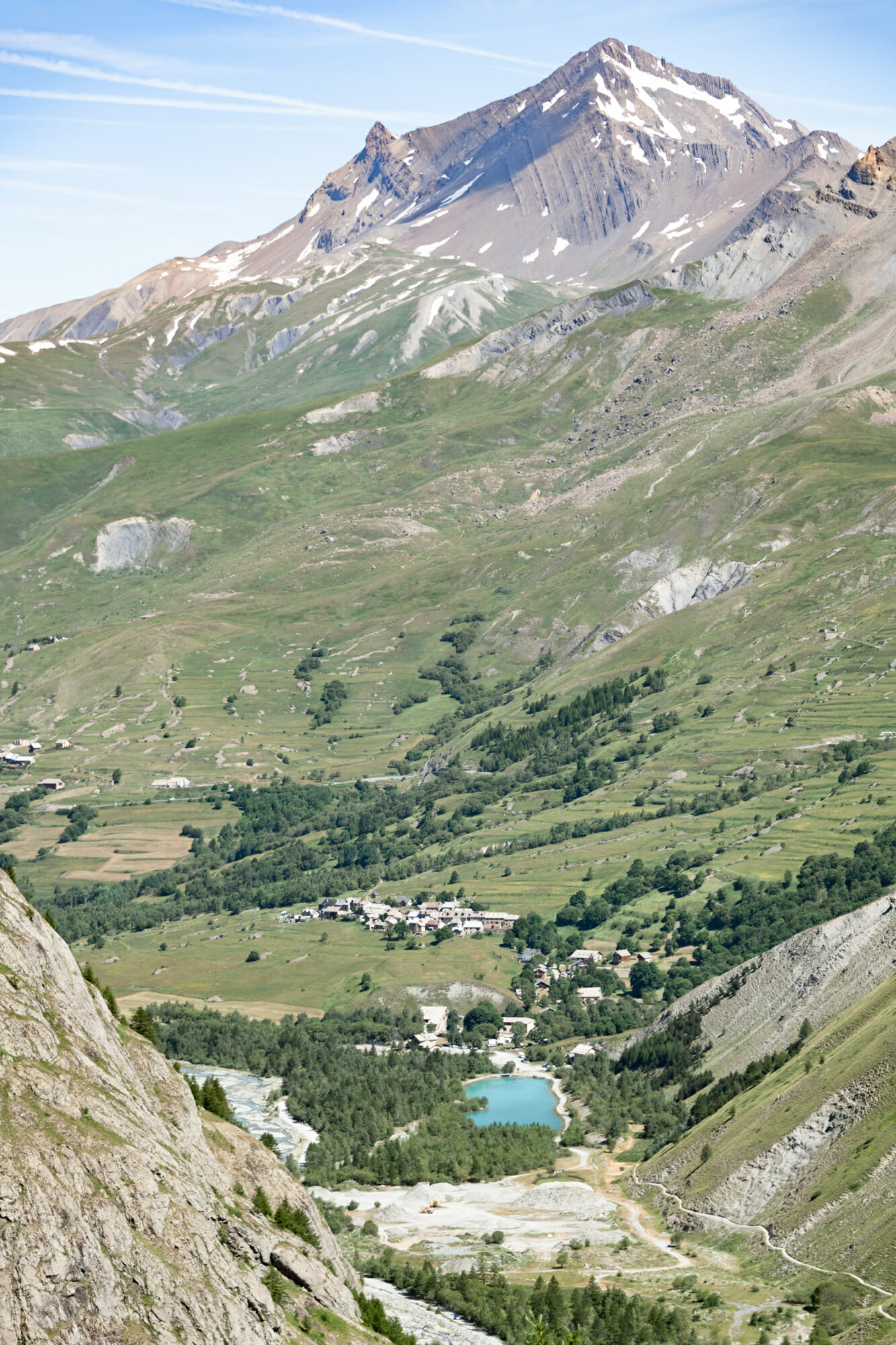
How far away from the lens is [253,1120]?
194m

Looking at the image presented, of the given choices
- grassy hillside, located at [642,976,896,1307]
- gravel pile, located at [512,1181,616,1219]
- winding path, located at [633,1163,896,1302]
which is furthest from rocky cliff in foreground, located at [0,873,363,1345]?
gravel pile, located at [512,1181,616,1219]

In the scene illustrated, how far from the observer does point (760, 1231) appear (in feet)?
422

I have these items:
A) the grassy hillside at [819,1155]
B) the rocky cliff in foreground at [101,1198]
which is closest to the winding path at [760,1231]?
the grassy hillside at [819,1155]

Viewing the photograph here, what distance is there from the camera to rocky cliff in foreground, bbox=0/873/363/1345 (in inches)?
2744

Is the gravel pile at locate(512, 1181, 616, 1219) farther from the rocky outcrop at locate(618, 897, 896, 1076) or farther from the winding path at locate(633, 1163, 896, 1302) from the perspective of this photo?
the rocky outcrop at locate(618, 897, 896, 1076)

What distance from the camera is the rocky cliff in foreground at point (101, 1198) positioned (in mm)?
69688

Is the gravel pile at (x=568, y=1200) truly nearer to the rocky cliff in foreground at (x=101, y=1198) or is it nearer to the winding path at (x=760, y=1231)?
the winding path at (x=760, y=1231)

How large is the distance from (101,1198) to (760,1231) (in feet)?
243

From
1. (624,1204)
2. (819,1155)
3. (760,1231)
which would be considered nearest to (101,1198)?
(760,1231)

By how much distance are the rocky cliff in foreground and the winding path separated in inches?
1618

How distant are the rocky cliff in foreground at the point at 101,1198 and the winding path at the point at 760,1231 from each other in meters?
41.1

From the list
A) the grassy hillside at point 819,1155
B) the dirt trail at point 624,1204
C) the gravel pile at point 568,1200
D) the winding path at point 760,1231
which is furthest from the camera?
the gravel pile at point 568,1200

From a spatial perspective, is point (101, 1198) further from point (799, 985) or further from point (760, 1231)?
point (799, 985)

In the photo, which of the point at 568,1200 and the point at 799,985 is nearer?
the point at 568,1200
